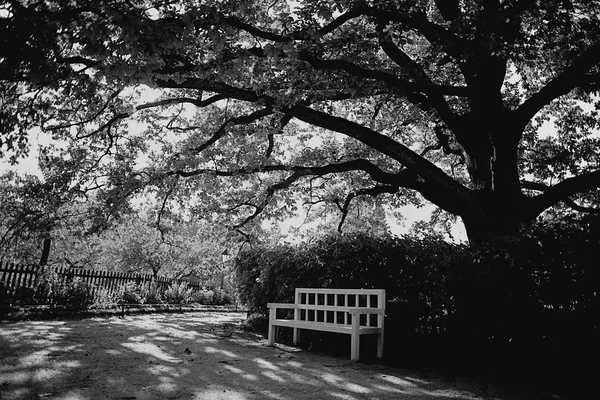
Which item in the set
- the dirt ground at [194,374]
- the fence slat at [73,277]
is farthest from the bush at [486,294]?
the fence slat at [73,277]

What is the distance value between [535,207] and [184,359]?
7579 millimetres

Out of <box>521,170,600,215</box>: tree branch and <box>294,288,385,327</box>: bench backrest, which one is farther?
<box>521,170,600,215</box>: tree branch

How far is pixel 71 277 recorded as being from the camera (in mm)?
14875

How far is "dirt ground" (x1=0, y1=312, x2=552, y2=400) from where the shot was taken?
4113 millimetres

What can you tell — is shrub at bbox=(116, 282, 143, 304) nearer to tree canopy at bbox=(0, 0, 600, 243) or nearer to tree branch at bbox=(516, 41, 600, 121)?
tree canopy at bbox=(0, 0, 600, 243)

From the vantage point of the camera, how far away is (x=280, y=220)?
1758 centimetres

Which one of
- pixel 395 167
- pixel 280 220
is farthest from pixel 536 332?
pixel 280 220

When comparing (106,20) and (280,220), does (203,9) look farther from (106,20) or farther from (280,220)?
(280,220)

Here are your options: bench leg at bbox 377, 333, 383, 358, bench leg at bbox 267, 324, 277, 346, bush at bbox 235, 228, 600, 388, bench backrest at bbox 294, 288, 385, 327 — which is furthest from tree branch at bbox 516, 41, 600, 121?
bench leg at bbox 267, 324, 277, 346

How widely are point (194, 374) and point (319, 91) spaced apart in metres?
6.23

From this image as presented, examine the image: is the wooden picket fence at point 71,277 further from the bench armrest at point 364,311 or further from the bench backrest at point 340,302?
the bench armrest at point 364,311

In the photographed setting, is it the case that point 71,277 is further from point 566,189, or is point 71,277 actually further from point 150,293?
point 566,189

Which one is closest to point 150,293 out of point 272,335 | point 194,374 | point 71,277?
point 71,277

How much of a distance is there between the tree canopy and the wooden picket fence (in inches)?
124
